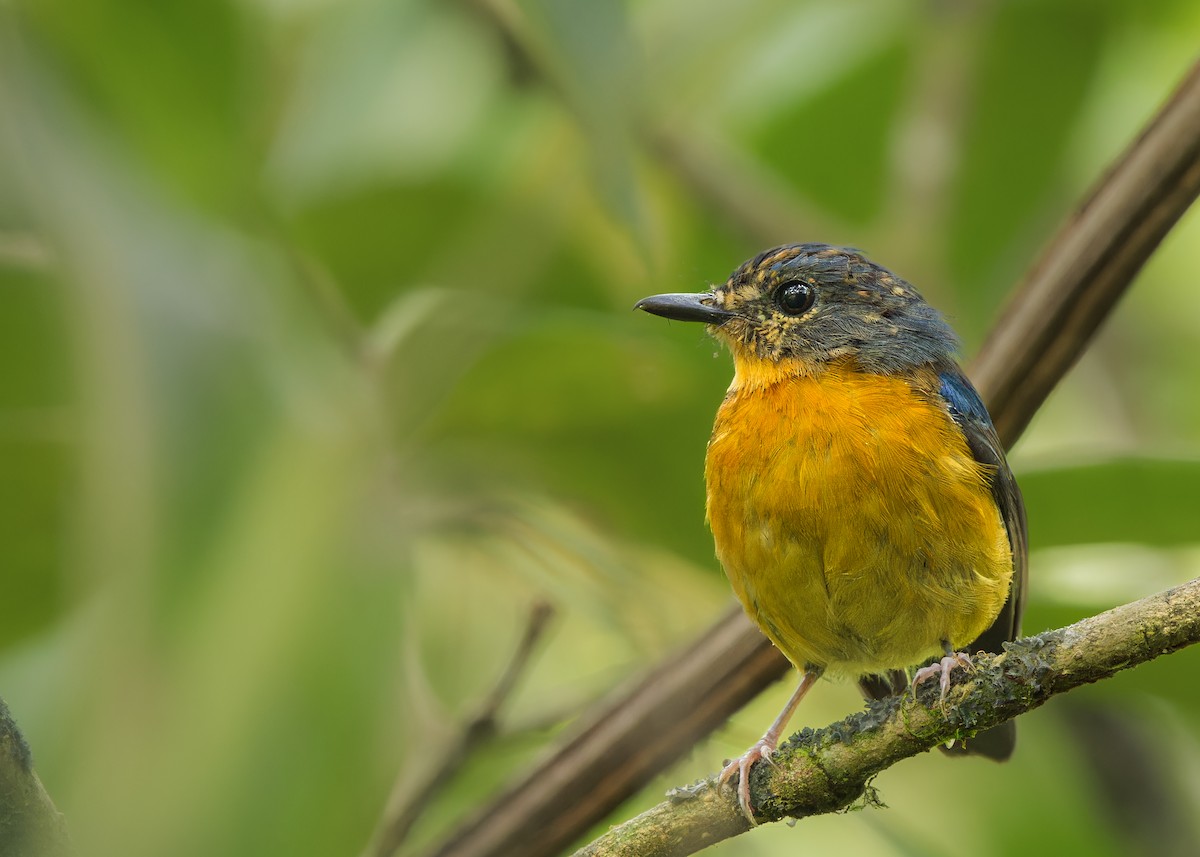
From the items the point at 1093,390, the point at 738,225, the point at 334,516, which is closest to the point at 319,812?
the point at 334,516

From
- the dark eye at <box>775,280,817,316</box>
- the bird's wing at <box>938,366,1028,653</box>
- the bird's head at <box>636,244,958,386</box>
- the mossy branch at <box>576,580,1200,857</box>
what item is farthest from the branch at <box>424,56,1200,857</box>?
the dark eye at <box>775,280,817,316</box>

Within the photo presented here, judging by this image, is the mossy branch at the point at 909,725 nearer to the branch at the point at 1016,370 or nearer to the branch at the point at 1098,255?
the branch at the point at 1016,370

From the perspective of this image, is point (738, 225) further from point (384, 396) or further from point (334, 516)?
point (334, 516)

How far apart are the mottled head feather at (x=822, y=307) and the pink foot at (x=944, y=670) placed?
95 cm

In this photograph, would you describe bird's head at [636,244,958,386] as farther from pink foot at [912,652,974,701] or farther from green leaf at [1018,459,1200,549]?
pink foot at [912,652,974,701]

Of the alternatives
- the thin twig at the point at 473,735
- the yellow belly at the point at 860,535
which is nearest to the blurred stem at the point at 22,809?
the thin twig at the point at 473,735

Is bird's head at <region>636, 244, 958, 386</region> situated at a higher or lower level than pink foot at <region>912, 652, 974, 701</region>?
higher

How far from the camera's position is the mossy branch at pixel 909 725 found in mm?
1875

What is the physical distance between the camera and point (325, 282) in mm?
3402

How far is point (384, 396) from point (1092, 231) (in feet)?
4.47

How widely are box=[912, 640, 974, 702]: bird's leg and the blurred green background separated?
0.62 ft

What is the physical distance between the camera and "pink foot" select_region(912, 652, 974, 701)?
215 cm

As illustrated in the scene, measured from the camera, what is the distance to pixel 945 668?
265 cm

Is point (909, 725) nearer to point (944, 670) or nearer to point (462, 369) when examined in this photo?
point (944, 670)
